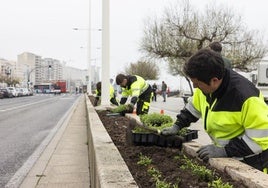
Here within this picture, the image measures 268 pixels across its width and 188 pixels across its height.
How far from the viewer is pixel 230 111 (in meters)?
3.37

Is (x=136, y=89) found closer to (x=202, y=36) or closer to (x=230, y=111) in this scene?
(x=230, y=111)

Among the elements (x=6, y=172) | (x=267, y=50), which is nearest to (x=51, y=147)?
(x=6, y=172)

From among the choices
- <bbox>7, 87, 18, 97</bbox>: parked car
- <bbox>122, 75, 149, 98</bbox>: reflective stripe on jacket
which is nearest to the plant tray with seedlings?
<bbox>122, 75, 149, 98</bbox>: reflective stripe on jacket

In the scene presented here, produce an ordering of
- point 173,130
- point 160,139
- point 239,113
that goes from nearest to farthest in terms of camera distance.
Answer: point 239,113
point 173,130
point 160,139

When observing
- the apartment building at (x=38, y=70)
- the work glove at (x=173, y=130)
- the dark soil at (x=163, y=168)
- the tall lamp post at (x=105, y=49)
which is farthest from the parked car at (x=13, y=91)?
the work glove at (x=173, y=130)

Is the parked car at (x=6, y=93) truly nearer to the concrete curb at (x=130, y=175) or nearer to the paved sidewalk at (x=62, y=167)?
the paved sidewalk at (x=62, y=167)

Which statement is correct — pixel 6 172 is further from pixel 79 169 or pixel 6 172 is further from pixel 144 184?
pixel 144 184

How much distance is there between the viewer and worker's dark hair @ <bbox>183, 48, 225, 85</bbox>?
10.4ft

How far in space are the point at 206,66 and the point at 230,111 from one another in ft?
1.41

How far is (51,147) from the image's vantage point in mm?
10727

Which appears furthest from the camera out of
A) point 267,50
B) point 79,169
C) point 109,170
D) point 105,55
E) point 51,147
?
point 267,50

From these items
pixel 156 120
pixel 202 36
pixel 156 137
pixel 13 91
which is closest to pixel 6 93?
pixel 13 91

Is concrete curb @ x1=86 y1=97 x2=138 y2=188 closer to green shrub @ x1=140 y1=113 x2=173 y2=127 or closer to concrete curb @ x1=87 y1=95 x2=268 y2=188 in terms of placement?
concrete curb @ x1=87 y1=95 x2=268 y2=188

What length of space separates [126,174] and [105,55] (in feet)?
45.3
